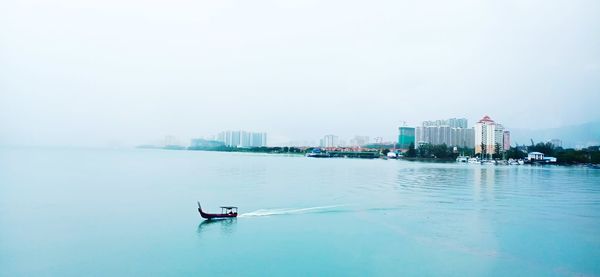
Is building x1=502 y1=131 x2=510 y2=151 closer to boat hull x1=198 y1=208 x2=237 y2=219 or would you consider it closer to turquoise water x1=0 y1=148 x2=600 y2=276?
turquoise water x1=0 y1=148 x2=600 y2=276

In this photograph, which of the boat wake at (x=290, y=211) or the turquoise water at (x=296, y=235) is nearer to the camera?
the turquoise water at (x=296, y=235)

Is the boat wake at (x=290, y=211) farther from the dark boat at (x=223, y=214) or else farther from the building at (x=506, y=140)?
the building at (x=506, y=140)

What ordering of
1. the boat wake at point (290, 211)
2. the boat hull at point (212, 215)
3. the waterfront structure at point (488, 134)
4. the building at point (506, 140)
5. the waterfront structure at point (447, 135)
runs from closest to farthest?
the boat hull at point (212, 215), the boat wake at point (290, 211), the waterfront structure at point (488, 134), the building at point (506, 140), the waterfront structure at point (447, 135)

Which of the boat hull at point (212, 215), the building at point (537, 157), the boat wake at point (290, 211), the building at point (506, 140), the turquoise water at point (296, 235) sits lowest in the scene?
the turquoise water at point (296, 235)

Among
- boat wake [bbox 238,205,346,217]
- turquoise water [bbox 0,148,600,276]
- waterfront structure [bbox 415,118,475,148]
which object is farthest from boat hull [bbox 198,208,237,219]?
waterfront structure [bbox 415,118,475,148]

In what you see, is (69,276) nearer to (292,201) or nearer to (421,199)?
(292,201)

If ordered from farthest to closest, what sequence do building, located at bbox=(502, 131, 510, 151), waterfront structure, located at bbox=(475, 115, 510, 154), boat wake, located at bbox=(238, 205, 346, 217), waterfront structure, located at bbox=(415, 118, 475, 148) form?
1. waterfront structure, located at bbox=(415, 118, 475, 148)
2. building, located at bbox=(502, 131, 510, 151)
3. waterfront structure, located at bbox=(475, 115, 510, 154)
4. boat wake, located at bbox=(238, 205, 346, 217)

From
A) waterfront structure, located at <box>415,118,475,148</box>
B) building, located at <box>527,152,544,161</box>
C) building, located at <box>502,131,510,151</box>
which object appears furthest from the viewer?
waterfront structure, located at <box>415,118,475,148</box>

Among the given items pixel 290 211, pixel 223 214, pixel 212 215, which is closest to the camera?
pixel 212 215

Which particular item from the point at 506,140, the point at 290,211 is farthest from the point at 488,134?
the point at 290,211

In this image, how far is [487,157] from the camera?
55031 millimetres

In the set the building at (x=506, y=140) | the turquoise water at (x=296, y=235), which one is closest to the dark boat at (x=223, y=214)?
the turquoise water at (x=296, y=235)

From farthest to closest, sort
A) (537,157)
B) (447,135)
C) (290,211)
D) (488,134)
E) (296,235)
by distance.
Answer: (447,135), (488,134), (537,157), (290,211), (296,235)

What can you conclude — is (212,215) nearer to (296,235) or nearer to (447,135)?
(296,235)
